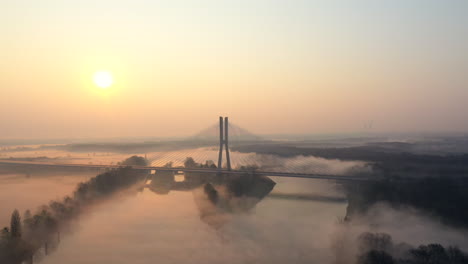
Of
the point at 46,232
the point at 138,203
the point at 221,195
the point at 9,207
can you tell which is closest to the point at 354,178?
the point at 221,195

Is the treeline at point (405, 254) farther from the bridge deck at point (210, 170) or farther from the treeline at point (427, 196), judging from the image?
the bridge deck at point (210, 170)

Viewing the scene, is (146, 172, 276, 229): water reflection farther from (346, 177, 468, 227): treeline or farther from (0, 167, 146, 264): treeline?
(346, 177, 468, 227): treeline

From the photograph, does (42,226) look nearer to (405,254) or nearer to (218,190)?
(218,190)

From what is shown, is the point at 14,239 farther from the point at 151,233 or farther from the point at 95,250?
the point at 151,233

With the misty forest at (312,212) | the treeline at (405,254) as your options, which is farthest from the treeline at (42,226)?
the treeline at (405,254)

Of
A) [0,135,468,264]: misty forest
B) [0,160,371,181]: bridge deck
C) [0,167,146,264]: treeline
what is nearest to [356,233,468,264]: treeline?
[0,135,468,264]: misty forest
